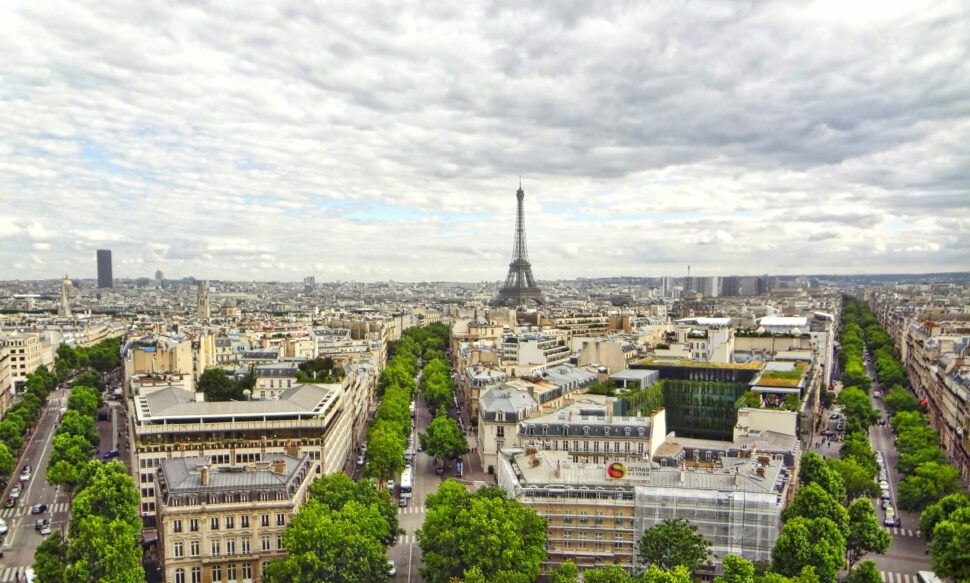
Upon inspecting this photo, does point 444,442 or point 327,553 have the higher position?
point 327,553

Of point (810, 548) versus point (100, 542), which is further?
point (810, 548)

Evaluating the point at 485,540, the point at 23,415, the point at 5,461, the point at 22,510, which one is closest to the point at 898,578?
the point at 485,540

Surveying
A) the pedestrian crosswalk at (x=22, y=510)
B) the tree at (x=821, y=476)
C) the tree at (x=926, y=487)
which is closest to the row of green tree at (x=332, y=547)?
the pedestrian crosswalk at (x=22, y=510)

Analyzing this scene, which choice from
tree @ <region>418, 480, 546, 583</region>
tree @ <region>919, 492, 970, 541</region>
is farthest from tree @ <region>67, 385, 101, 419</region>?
tree @ <region>919, 492, 970, 541</region>

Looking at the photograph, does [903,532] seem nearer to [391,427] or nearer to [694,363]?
[694,363]

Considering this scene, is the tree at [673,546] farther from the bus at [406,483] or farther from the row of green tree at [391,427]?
the bus at [406,483]

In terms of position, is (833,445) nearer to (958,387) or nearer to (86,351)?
Answer: (958,387)

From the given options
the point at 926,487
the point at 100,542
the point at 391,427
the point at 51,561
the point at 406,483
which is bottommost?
the point at 406,483
